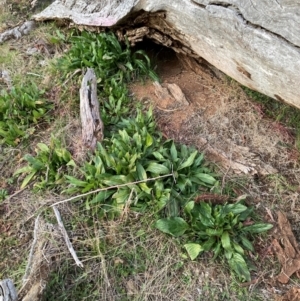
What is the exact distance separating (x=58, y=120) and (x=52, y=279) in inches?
68.1

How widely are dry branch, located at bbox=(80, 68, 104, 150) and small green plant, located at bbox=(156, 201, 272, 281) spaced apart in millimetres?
1090

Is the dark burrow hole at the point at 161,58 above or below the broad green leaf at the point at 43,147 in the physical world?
below

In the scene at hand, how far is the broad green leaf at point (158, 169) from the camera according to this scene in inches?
136

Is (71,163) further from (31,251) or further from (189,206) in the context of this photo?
(189,206)

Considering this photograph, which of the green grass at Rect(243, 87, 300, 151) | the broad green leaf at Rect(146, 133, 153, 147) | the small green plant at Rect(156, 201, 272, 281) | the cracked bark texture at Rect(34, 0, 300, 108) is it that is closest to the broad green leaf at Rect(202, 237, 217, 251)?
the small green plant at Rect(156, 201, 272, 281)

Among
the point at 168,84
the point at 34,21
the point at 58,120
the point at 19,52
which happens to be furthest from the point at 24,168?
the point at 34,21

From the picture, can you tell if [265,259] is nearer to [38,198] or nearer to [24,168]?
[38,198]

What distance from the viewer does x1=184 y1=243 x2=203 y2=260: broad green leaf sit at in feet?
10.2

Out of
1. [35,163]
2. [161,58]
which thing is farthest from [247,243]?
[161,58]

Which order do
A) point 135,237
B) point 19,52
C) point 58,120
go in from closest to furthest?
point 135,237 → point 58,120 → point 19,52

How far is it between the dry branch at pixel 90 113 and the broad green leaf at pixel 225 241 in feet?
4.72

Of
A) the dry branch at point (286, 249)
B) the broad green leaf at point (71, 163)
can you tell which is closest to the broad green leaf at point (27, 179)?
the broad green leaf at point (71, 163)

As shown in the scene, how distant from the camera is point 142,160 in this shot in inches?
141

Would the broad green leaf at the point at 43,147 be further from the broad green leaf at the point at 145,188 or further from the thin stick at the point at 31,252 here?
the broad green leaf at the point at 145,188
